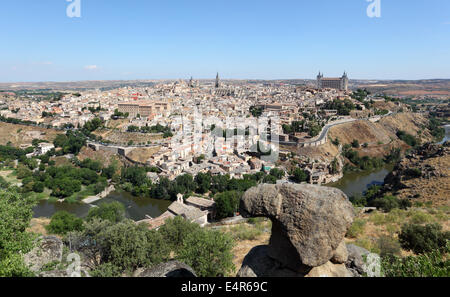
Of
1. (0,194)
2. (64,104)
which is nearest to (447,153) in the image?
(0,194)

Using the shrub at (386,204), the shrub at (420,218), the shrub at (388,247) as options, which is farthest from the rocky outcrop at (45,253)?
the shrub at (386,204)

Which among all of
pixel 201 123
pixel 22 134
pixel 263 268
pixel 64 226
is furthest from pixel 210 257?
pixel 22 134

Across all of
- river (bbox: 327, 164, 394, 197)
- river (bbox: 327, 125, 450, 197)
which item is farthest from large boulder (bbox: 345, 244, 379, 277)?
river (bbox: 327, 125, 450, 197)

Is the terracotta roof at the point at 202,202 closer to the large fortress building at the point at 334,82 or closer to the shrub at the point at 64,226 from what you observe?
the shrub at the point at 64,226

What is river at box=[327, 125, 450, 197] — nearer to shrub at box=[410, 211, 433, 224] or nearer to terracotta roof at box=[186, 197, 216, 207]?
terracotta roof at box=[186, 197, 216, 207]

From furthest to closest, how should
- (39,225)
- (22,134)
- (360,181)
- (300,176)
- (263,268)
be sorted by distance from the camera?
(22,134), (360,181), (300,176), (39,225), (263,268)

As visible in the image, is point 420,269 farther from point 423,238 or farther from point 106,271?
point 106,271
